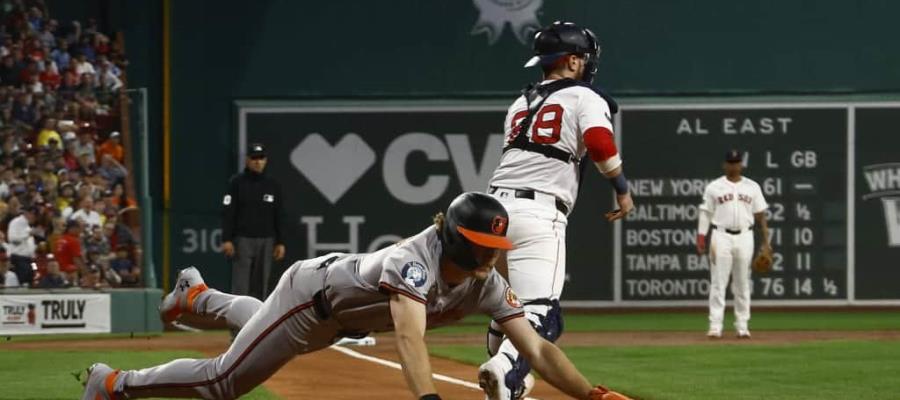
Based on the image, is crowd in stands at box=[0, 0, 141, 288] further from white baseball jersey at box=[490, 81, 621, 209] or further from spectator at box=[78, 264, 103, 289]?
white baseball jersey at box=[490, 81, 621, 209]

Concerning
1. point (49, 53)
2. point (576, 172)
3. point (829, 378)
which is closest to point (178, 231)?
point (49, 53)

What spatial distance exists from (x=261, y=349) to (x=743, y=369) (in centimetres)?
668

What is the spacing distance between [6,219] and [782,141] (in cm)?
1031

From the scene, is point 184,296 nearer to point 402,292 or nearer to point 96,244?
point 402,292

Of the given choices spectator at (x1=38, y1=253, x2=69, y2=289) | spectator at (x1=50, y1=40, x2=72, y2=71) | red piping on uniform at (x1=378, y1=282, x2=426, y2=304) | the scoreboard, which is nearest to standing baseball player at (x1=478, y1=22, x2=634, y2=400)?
red piping on uniform at (x1=378, y1=282, x2=426, y2=304)

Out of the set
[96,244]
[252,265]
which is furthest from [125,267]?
[252,265]

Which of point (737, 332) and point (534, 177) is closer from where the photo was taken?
point (534, 177)

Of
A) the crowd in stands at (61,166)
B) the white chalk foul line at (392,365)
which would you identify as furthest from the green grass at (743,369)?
the crowd in stands at (61,166)

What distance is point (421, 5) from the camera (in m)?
22.0

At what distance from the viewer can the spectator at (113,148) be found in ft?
63.8

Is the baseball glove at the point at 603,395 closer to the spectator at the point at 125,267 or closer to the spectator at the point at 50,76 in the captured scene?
the spectator at the point at 125,267

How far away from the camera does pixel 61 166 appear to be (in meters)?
19.0

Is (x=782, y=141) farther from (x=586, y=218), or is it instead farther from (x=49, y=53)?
(x=49, y=53)

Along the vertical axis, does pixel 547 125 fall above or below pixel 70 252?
above
